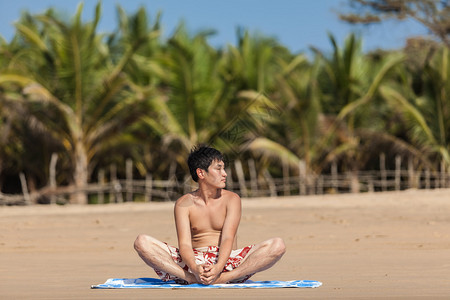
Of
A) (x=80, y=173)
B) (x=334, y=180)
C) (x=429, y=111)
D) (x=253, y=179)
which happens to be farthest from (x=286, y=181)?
(x=80, y=173)

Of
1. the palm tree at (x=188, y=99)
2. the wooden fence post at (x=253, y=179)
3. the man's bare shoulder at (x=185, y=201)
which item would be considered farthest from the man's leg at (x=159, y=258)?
the wooden fence post at (x=253, y=179)

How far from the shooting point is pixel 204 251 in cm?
539

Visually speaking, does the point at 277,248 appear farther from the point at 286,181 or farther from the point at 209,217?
the point at 286,181

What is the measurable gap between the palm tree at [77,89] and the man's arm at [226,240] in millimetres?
15326

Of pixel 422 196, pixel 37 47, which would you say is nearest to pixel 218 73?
pixel 37 47

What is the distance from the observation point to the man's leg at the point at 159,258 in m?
5.43

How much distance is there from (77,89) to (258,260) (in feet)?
52.6

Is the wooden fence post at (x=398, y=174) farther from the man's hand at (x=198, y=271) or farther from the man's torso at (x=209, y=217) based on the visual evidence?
the man's hand at (x=198, y=271)

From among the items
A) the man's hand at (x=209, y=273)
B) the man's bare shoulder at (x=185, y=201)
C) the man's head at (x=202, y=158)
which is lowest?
the man's hand at (x=209, y=273)

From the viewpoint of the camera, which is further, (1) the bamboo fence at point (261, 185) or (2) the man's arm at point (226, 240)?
(1) the bamboo fence at point (261, 185)

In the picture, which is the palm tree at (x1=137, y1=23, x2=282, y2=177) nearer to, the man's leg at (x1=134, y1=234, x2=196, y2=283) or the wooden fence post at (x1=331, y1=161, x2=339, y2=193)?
the wooden fence post at (x1=331, y1=161, x2=339, y2=193)

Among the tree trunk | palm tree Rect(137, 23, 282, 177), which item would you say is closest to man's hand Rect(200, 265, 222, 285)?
palm tree Rect(137, 23, 282, 177)

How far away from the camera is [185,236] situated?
5.21 meters

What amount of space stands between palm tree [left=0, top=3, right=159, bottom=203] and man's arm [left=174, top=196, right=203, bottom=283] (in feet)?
49.9
